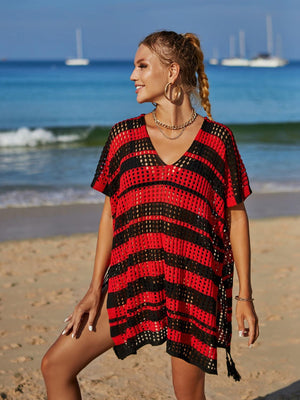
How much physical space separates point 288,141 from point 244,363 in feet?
56.5

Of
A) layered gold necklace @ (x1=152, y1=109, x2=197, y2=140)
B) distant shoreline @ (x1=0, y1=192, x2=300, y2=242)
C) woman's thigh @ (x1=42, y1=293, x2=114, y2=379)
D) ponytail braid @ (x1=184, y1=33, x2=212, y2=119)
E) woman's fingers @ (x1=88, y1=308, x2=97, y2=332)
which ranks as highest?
ponytail braid @ (x1=184, y1=33, x2=212, y2=119)

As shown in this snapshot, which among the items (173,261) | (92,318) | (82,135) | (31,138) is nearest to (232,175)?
(173,261)

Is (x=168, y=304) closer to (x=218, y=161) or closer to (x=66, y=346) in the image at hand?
(x=66, y=346)

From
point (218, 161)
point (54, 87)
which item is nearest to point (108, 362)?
point (218, 161)

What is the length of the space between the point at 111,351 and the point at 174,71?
100 inches

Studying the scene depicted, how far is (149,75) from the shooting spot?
247 centimetres

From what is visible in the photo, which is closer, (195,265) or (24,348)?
→ (195,265)

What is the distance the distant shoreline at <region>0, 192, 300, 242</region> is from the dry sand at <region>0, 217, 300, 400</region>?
0.64m

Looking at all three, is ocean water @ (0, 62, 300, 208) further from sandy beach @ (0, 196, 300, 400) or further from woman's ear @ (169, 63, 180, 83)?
woman's ear @ (169, 63, 180, 83)

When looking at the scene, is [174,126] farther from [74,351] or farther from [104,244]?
[74,351]

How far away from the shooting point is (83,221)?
8.68 meters

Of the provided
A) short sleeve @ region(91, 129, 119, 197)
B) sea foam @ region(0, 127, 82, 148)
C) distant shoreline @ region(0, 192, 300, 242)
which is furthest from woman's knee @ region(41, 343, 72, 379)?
sea foam @ region(0, 127, 82, 148)

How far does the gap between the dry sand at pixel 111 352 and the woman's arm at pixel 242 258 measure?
1472mm

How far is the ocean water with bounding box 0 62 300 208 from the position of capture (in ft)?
38.8
